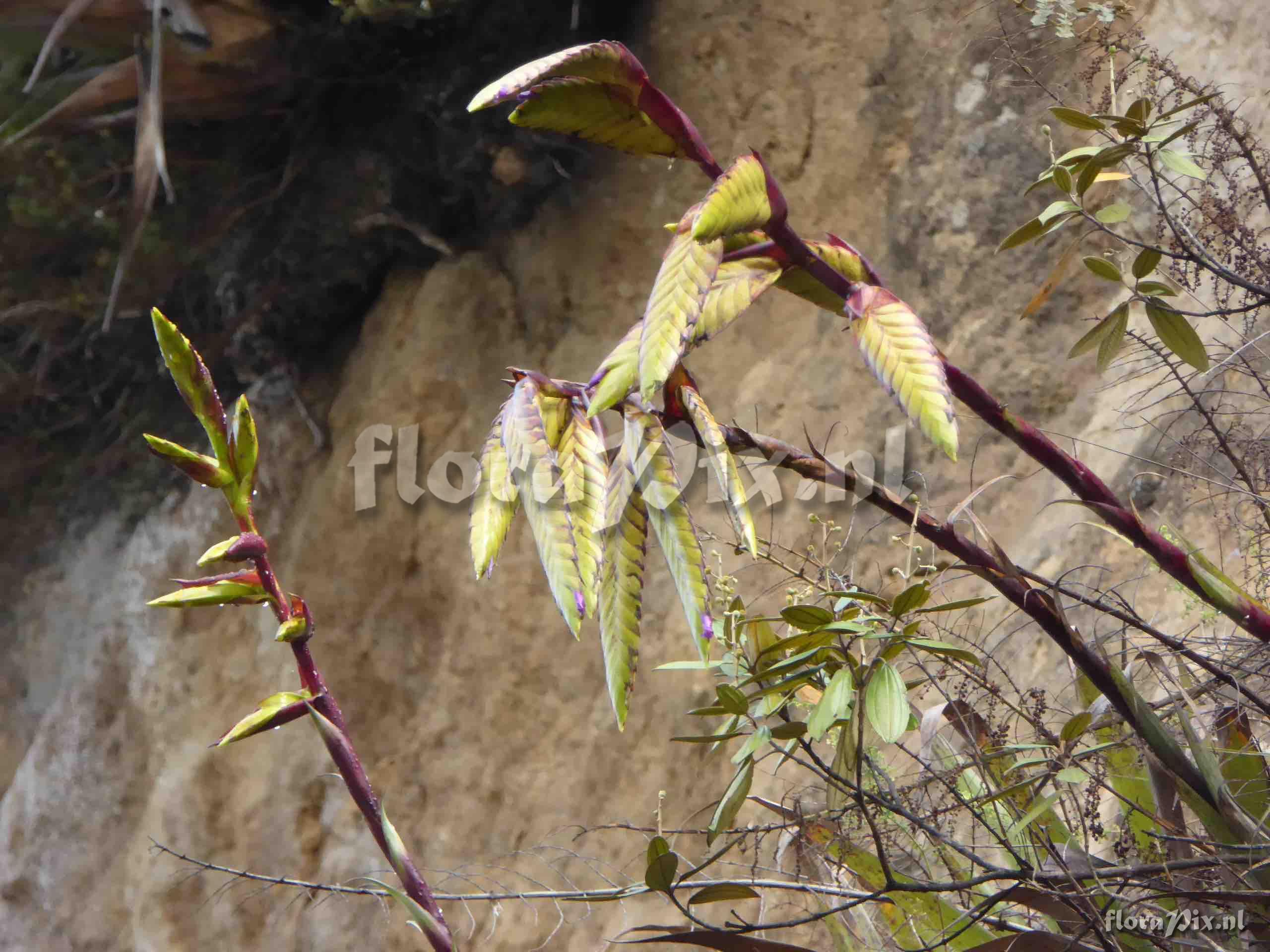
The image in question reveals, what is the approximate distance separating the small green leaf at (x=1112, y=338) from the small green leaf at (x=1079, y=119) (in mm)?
137

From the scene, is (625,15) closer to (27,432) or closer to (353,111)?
(353,111)

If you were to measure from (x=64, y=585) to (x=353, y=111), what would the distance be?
1402 millimetres

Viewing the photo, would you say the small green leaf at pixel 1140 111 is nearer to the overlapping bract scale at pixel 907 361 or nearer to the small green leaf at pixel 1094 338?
the small green leaf at pixel 1094 338

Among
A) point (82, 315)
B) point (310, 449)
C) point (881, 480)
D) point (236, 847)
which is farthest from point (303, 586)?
point (881, 480)

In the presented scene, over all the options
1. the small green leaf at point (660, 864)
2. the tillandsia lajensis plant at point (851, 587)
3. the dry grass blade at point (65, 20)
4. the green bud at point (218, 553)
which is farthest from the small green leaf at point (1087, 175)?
the dry grass blade at point (65, 20)

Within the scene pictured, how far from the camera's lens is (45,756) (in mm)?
2480

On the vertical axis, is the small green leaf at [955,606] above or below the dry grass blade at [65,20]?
above

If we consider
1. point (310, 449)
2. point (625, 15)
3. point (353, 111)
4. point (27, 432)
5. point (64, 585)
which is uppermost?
point (625, 15)

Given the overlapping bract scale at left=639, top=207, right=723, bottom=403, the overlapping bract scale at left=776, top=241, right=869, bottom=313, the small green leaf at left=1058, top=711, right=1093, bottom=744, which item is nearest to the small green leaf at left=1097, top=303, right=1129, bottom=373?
the small green leaf at left=1058, top=711, right=1093, bottom=744

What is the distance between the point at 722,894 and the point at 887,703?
8.0 inches

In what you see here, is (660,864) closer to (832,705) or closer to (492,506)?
(832,705)

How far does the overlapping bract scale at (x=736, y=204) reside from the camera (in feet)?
1.38

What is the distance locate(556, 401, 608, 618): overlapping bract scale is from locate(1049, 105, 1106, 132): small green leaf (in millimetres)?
547

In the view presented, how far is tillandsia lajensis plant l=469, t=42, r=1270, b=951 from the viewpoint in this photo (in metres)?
0.43
